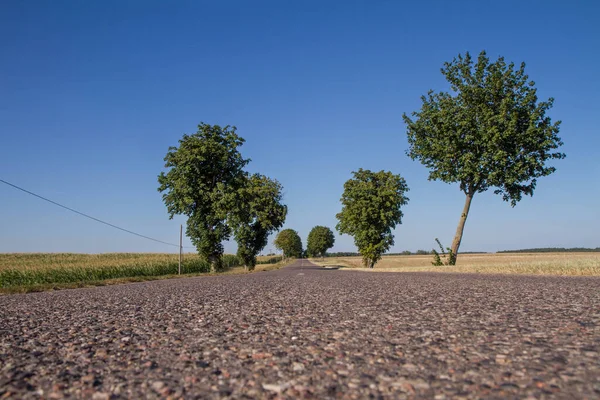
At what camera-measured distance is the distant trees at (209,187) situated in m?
30.3

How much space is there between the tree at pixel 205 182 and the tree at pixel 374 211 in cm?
1415

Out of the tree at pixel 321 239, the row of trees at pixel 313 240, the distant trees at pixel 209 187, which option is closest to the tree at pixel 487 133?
the distant trees at pixel 209 187

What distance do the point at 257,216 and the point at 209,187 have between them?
8610 millimetres

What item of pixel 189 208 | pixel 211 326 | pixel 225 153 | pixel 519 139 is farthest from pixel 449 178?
pixel 211 326

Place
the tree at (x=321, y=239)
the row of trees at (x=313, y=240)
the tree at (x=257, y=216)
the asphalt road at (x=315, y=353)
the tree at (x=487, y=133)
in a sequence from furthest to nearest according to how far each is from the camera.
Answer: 1. the tree at (x=321, y=239)
2. the row of trees at (x=313, y=240)
3. the tree at (x=257, y=216)
4. the tree at (x=487, y=133)
5. the asphalt road at (x=315, y=353)

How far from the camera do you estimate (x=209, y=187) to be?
103 ft

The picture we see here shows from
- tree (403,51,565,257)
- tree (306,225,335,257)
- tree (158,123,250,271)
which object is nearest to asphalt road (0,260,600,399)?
tree (403,51,565,257)

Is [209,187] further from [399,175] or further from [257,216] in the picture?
[399,175]

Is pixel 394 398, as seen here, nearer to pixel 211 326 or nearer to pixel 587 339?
pixel 587 339

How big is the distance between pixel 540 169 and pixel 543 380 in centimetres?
2332

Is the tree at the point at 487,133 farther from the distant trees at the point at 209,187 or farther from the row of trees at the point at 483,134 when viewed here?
the distant trees at the point at 209,187

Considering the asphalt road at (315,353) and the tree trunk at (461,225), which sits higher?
the tree trunk at (461,225)

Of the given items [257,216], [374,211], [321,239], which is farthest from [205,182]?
[321,239]

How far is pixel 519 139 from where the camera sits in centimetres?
2122
